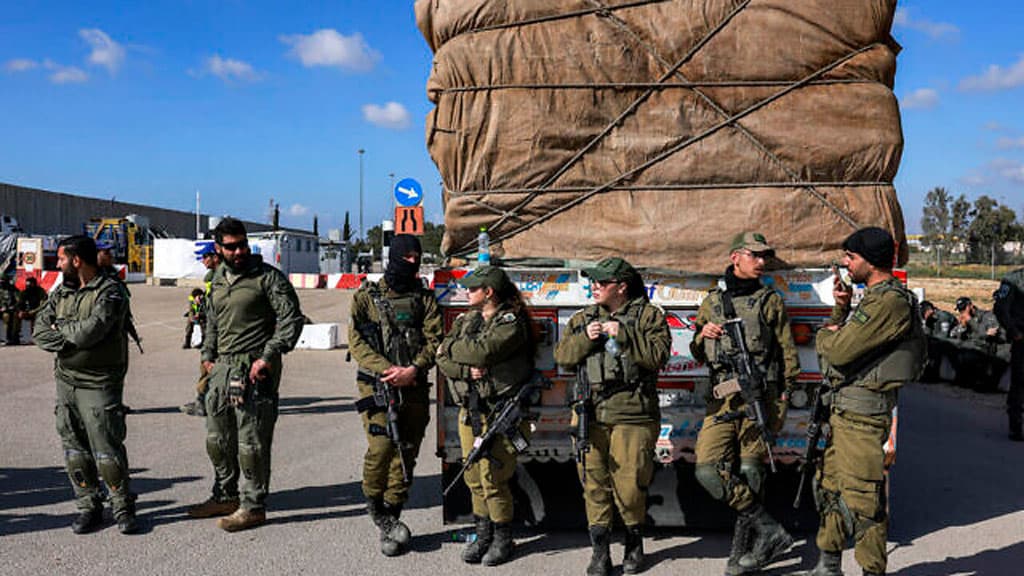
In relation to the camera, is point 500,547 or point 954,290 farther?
point 954,290

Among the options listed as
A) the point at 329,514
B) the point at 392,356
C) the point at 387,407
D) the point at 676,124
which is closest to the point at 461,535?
the point at 387,407

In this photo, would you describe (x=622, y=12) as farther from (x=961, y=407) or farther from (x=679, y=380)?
(x=961, y=407)

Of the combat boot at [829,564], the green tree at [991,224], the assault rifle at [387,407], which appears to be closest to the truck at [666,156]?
the assault rifle at [387,407]

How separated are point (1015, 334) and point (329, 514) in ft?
23.0

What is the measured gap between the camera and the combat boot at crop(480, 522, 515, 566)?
14.7ft

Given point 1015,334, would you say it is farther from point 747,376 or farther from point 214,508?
point 214,508

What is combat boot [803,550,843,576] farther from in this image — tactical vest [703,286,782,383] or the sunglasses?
the sunglasses

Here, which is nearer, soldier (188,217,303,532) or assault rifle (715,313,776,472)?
assault rifle (715,313,776,472)

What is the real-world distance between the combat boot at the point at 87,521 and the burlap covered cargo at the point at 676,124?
10.6 feet

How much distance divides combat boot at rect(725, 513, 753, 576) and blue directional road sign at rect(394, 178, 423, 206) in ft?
23.9

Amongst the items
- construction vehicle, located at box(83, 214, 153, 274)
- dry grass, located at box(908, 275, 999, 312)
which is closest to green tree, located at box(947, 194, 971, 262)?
dry grass, located at box(908, 275, 999, 312)

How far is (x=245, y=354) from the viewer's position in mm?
5051

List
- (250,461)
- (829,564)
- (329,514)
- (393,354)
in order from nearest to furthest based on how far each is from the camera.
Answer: (829,564) < (393,354) < (250,461) < (329,514)

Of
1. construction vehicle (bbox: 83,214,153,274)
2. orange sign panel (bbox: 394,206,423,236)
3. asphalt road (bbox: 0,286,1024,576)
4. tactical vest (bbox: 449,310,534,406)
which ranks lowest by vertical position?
asphalt road (bbox: 0,286,1024,576)
